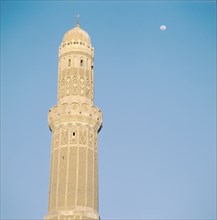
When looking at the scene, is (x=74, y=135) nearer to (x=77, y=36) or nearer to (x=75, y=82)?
(x=75, y=82)

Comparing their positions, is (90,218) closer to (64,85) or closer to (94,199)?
(94,199)

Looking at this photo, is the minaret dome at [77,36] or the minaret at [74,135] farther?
the minaret dome at [77,36]

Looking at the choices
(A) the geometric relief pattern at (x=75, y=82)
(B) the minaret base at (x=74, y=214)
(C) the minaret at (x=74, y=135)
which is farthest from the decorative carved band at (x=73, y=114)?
(B) the minaret base at (x=74, y=214)

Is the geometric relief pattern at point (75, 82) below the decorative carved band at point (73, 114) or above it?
above

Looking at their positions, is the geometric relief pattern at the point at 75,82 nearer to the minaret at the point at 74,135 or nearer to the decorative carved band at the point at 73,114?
the minaret at the point at 74,135

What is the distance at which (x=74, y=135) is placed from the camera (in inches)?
1412

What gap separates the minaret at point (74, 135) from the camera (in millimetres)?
33625

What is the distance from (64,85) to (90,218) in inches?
403

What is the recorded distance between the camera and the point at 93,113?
3738cm

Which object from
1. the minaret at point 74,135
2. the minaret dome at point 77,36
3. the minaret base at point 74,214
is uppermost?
the minaret dome at point 77,36

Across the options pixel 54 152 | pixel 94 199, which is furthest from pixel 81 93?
pixel 94 199

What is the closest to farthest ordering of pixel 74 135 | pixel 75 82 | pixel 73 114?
pixel 74 135 → pixel 73 114 → pixel 75 82

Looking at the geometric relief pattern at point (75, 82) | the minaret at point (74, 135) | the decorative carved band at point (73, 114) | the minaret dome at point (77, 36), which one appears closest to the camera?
the minaret at point (74, 135)

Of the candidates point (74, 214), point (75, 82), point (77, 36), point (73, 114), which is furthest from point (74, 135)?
point (77, 36)
